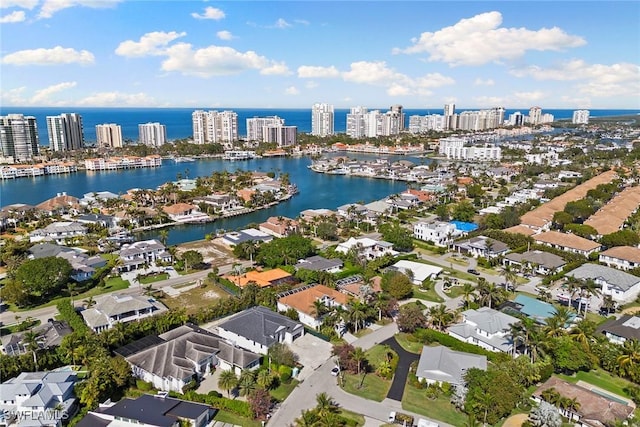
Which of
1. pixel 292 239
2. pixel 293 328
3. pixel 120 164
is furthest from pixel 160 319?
pixel 120 164

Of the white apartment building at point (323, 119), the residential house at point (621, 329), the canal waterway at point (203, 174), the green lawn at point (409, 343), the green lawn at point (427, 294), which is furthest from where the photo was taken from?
the white apartment building at point (323, 119)

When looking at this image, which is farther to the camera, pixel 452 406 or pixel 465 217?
pixel 465 217

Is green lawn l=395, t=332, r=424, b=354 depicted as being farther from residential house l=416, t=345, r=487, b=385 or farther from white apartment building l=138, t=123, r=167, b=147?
white apartment building l=138, t=123, r=167, b=147

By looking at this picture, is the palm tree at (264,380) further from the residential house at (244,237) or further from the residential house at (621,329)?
the residential house at (244,237)

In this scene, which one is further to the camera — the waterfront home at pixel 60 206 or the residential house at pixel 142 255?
the waterfront home at pixel 60 206

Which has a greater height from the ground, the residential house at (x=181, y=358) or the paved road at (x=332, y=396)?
the residential house at (x=181, y=358)

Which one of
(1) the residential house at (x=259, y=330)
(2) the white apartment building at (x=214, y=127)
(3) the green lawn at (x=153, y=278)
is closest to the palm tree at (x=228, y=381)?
(1) the residential house at (x=259, y=330)

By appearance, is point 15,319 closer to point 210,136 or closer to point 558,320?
point 558,320
